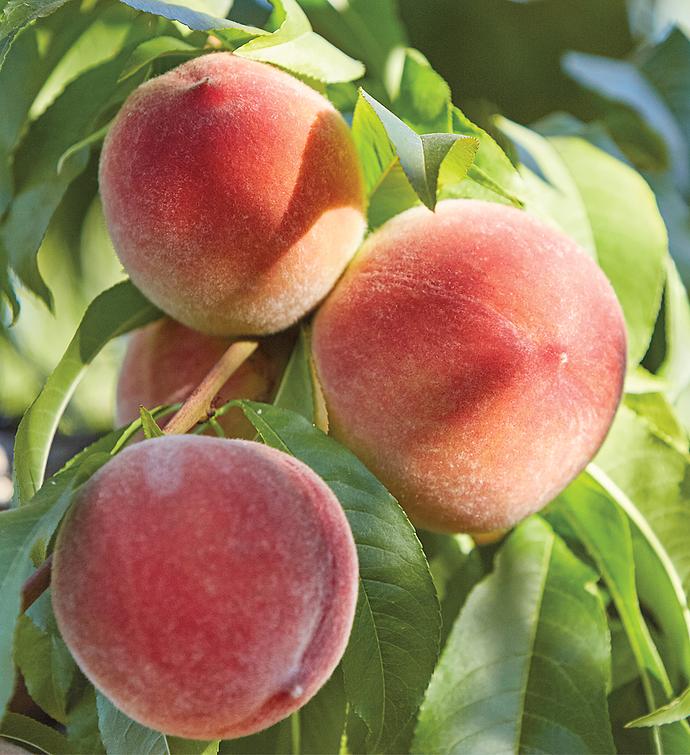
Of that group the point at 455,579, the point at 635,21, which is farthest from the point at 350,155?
the point at 635,21

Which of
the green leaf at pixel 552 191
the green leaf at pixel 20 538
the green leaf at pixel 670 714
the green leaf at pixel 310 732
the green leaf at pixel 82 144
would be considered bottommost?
the green leaf at pixel 310 732

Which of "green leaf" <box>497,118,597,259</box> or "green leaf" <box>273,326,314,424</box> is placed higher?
"green leaf" <box>497,118,597,259</box>

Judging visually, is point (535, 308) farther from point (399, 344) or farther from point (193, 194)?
point (193, 194)

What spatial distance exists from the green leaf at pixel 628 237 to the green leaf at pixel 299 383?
0.86 feet

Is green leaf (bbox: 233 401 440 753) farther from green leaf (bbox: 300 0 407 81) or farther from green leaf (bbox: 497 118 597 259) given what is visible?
green leaf (bbox: 300 0 407 81)

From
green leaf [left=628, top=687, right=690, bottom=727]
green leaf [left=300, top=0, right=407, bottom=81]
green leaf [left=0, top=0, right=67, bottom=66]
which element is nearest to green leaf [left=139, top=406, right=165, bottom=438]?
green leaf [left=0, top=0, right=67, bottom=66]

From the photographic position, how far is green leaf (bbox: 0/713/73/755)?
0.58 metres

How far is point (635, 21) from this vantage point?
127 cm

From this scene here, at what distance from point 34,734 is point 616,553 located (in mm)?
417

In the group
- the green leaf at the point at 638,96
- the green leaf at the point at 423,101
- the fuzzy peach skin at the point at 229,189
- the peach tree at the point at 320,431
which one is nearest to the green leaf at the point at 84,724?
the peach tree at the point at 320,431

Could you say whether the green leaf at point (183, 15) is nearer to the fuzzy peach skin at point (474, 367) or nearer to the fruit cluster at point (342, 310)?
the fruit cluster at point (342, 310)

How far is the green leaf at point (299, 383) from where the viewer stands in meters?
0.64

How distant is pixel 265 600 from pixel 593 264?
1.12 feet

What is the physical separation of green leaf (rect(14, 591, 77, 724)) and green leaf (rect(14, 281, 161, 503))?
118 millimetres
